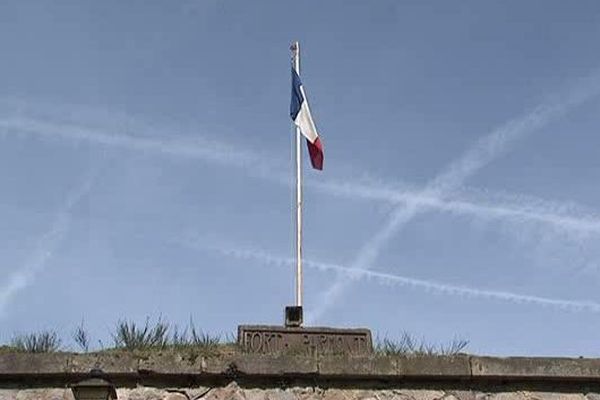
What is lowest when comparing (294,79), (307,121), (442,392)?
(442,392)

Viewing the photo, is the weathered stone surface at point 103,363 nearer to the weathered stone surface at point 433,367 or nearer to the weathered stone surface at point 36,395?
the weathered stone surface at point 36,395

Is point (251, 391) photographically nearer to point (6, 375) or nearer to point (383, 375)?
point (383, 375)

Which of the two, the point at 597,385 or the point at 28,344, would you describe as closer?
the point at 597,385

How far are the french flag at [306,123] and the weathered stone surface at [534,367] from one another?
5.41 metres

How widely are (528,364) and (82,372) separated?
3601 mm

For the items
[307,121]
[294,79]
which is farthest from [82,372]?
[294,79]

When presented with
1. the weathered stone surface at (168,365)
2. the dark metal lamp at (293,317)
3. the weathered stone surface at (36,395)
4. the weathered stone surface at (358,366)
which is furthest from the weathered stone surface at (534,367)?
the weathered stone surface at (36,395)

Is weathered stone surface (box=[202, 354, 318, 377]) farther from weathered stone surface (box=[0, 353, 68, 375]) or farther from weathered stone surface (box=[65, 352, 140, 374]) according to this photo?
weathered stone surface (box=[0, 353, 68, 375])

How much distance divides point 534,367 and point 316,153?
5.78m

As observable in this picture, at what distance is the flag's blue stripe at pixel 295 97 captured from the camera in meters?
12.3

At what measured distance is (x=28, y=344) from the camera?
7.43 meters

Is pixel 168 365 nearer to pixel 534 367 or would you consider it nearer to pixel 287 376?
pixel 287 376

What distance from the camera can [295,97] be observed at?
12.5m

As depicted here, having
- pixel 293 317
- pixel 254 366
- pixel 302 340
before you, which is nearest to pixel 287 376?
pixel 254 366
